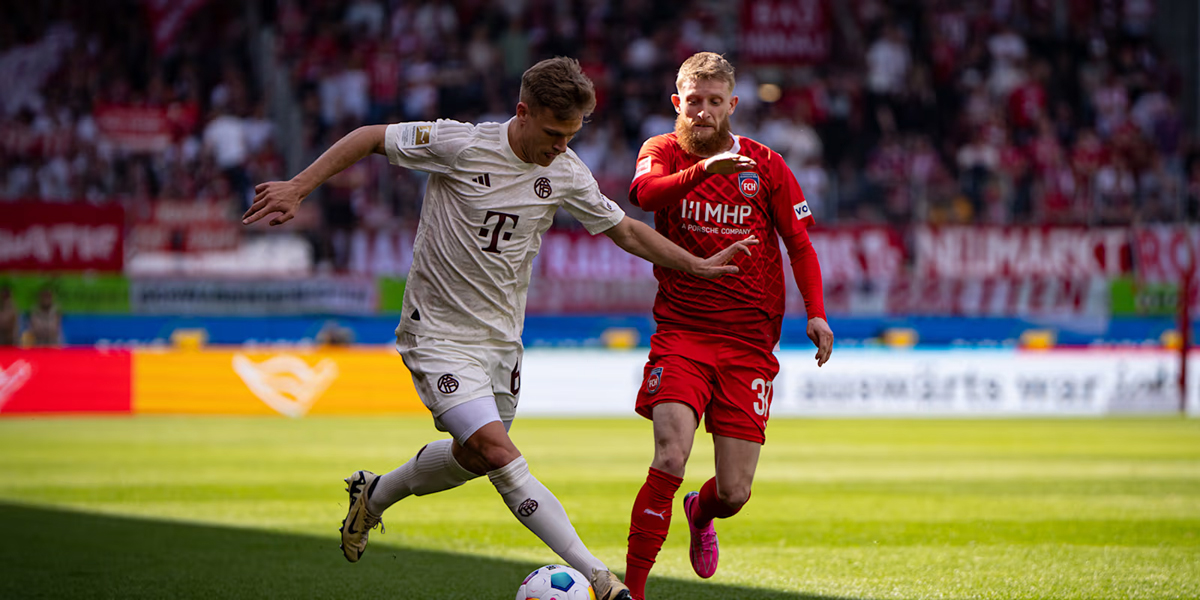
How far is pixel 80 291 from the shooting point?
62.1 feet

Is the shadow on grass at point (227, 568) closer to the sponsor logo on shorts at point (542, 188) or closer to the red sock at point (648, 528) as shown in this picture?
the red sock at point (648, 528)

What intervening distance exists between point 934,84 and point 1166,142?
4319mm

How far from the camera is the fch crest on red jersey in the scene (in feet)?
19.6

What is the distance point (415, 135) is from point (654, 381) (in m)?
1.52

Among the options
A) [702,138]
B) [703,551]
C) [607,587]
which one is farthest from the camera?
[703,551]

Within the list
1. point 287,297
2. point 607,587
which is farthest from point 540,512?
point 287,297

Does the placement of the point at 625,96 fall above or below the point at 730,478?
above

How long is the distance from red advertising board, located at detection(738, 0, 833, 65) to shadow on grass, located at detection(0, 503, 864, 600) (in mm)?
17067

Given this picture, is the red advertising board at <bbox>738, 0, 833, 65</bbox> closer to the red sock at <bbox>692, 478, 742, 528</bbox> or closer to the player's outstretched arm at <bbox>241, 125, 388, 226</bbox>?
the red sock at <bbox>692, 478, 742, 528</bbox>

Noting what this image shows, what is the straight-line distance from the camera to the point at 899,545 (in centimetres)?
772

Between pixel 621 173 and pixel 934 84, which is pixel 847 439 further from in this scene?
pixel 934 84

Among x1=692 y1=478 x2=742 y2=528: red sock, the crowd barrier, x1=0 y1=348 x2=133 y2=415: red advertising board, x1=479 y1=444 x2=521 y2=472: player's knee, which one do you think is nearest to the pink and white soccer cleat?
x1=692 y1=478 x2=742 y2=528: red sock

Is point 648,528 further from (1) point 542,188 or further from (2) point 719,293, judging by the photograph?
(1) point 542,188

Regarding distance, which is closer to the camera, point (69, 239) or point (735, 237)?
point (735, 237)
